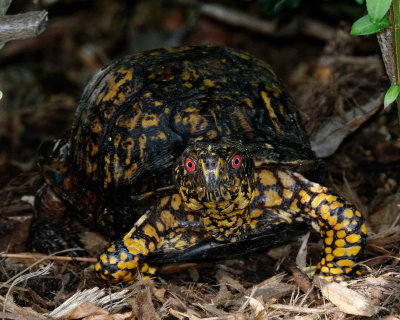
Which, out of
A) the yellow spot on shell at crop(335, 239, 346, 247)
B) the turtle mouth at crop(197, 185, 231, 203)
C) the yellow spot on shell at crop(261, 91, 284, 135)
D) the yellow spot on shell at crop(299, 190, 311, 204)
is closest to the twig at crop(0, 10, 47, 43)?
the turtle mouth at crop(197, 185, 231, 203)

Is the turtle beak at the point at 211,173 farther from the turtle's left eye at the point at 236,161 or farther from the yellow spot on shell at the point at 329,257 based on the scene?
the yellow spot on shell at the point at 329,257

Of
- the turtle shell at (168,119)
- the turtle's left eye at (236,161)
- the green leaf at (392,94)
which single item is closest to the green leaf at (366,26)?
the green leaf at (392,94)

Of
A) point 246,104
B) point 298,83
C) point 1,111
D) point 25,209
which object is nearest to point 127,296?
point 246,104

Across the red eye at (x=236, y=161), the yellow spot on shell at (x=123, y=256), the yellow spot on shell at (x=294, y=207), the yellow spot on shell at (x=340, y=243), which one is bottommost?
the yellow spot on shell at (x=123, y=256)

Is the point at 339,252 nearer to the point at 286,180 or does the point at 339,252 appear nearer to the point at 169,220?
the point at 286,180

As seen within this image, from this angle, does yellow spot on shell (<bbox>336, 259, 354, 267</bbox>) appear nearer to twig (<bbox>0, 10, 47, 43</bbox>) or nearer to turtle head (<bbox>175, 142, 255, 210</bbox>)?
turtle head (<bbox>175, 142, 255, 210</bbox>)
